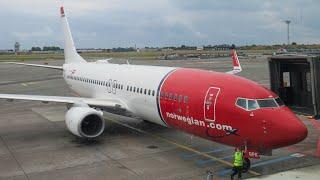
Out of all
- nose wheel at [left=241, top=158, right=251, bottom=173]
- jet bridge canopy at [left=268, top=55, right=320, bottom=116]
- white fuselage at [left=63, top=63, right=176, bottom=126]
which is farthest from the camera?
white fuselage at [left=63, top=63, right=176, bottom=126]

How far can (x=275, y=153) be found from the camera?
682 inches

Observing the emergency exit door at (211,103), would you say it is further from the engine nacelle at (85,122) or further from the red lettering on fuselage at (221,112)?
the engine nacelle at (85,122)

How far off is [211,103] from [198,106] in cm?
69

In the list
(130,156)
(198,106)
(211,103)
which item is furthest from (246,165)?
(130,156)

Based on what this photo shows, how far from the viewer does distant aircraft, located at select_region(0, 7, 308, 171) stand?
13.6 metres

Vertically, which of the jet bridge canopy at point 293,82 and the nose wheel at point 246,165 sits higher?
the jet bridge canopy at point 293,82

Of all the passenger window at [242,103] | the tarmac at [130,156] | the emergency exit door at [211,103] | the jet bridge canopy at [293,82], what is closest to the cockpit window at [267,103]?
the passenger window at [242,103]

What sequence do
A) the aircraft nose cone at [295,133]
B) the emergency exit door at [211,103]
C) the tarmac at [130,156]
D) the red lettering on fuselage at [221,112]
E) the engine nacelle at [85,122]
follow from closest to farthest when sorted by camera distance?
the aircraft nose cone at [295,133] → the red lettering on fuselage at [221,112] → the emergency exit door at [211,103] → the tarmac at [130,156] → the engine nacelle at [85,122]

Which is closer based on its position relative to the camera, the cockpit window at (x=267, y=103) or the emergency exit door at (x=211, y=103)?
the cockpit window at (x=267, y=103)

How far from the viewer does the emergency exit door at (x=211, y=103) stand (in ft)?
48.8

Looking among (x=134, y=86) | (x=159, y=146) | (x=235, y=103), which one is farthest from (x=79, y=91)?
(x=235, y=103)

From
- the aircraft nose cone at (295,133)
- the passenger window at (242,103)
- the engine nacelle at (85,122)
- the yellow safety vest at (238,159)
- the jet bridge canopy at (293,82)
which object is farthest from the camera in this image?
the engine nacelle at (85,122)

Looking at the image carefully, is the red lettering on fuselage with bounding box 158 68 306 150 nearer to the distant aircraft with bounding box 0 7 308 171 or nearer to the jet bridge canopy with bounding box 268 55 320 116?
the distant aircraft with bounding box 0 7 308 171

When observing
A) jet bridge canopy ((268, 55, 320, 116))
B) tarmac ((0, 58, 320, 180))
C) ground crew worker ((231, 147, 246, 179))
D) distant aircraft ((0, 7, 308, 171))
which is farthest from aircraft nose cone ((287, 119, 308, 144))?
jet bridge canopy ((268, 55, 320, 116))
